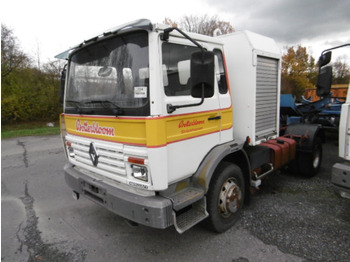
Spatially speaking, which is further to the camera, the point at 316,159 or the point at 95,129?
the point at 316,159

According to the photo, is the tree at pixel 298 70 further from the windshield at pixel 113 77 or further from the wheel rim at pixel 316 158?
the windshield at pixel 113 77

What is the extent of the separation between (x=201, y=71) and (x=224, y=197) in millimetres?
1727

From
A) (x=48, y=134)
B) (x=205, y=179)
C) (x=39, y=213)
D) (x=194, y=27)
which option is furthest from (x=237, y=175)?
(x=194, y=27)

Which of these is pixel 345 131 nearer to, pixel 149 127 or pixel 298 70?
pixel 149 127

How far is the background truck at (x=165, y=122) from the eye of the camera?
236 centimetres

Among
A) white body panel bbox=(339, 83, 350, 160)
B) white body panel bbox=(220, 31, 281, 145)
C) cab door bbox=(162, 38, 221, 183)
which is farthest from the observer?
white body panel bbox=(220, 31, 281, 145)

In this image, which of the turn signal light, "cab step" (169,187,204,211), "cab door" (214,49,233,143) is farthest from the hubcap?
the turn signal light

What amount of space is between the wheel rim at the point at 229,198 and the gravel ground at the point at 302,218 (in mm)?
360

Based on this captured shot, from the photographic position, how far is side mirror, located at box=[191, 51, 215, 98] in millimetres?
2264

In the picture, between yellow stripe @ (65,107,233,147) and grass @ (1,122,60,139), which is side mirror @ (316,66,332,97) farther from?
grass @ (1,122,60,139)

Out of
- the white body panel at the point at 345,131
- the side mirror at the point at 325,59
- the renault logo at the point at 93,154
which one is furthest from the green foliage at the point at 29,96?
the white body panel at the point at 345,131

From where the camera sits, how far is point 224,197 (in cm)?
317

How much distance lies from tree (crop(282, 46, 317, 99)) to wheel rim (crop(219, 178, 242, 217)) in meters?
30.3

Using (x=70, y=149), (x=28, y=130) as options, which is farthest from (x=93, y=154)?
(x=28, y=130)
